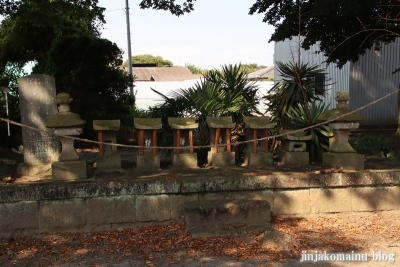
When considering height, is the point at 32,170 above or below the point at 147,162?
below

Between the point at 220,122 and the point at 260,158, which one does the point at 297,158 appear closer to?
the point at 260,158

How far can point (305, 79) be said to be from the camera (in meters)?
8.09

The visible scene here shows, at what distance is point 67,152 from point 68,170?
0.85ft

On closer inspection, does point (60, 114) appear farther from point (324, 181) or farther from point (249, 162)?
point (324, 181)

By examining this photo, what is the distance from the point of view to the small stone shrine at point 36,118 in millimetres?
6539

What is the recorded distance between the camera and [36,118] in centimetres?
662

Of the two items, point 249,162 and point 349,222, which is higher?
point 249,162

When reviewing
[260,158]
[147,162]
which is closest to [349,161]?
[260,158]

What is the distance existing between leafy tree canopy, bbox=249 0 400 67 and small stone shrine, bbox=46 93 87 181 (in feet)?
15.6

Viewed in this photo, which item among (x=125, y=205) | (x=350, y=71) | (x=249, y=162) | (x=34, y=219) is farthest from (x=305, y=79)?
→ (x=350, y=71)

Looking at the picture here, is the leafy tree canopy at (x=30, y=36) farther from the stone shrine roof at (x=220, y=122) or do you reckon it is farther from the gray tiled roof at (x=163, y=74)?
the gray tiled roof at (x=163, y=74)

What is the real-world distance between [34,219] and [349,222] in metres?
4.35

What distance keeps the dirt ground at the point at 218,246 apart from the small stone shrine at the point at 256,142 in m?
1.20

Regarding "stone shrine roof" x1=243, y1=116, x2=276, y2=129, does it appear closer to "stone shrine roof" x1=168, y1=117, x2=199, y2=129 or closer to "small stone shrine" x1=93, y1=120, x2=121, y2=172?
"stone shrine roof" x1=168, y1=117, x2=199, y2=129
